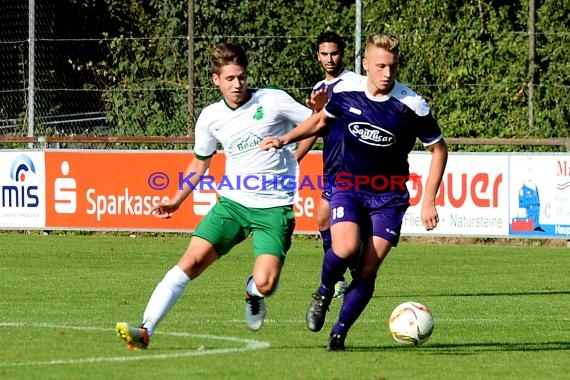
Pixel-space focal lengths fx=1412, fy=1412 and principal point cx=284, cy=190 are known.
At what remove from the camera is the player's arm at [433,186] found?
351 inches

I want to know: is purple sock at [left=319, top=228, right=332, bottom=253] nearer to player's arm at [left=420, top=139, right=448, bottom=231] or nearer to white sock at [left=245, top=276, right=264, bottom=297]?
white sock at [left=245, top=276, right=264, bottom=297]

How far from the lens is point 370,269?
30.3ft

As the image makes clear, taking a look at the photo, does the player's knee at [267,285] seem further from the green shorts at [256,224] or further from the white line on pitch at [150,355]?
the white line on pitch at [150,355]

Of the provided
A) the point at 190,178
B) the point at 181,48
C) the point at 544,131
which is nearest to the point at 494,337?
the point at 190,178

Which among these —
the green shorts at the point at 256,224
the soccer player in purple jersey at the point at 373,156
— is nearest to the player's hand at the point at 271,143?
the soccer player in purple jersey at the point at 373,156

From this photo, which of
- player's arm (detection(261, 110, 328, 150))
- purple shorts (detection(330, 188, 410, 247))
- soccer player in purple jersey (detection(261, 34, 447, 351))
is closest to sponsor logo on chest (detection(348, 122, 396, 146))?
soccer player in purple jersey (detection(261, 34, 447, 351))

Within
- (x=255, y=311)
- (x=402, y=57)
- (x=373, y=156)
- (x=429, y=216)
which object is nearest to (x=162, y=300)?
(x=255, y=311)

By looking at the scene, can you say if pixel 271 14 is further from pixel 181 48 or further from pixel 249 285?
pixel 249 285

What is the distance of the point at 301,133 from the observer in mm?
9125

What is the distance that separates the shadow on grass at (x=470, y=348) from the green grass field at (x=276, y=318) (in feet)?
0.04

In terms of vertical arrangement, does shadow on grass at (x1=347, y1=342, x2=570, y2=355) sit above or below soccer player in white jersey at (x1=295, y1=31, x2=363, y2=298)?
below

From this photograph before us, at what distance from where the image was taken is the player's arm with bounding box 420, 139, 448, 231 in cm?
891

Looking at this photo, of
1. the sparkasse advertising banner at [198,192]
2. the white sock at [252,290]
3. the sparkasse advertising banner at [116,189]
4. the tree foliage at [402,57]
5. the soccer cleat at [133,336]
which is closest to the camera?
the soccer cleat at [133,336]

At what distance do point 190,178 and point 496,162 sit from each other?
A: 10721 mm
